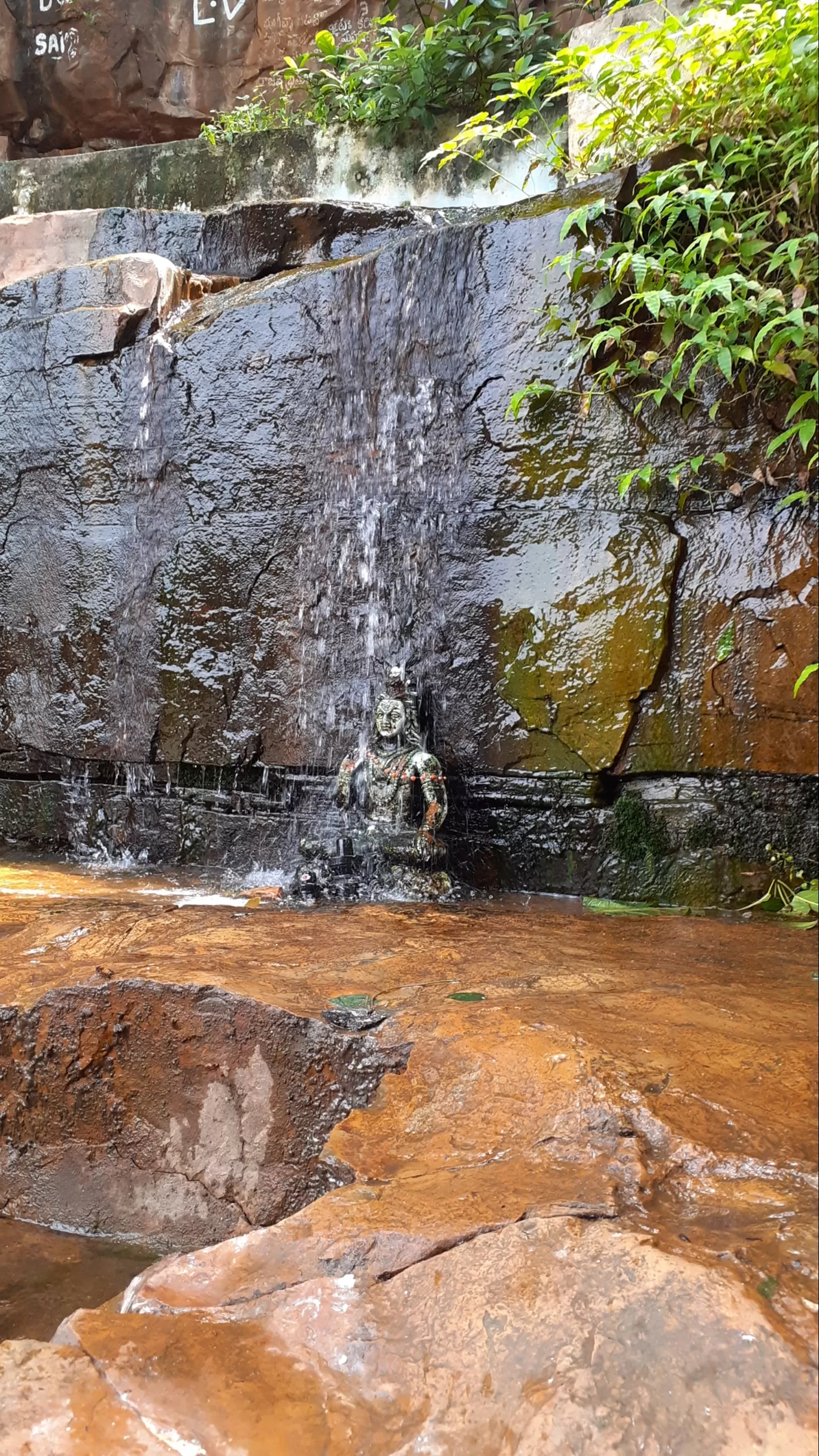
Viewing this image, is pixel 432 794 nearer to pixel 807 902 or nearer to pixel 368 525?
pixel 368 525

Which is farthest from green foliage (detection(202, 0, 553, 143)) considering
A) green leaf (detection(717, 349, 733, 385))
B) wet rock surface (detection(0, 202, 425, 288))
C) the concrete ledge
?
green leaf (detection(717, 349, 733, 385))

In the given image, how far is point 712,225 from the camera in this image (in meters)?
4.54

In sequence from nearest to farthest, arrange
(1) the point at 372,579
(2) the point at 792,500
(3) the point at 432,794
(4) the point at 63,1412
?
(4) the point at 63,1412
(2) the point at 792,500
(3) the point at 432,794
(1) the point at 372,579

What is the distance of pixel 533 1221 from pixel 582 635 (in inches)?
138

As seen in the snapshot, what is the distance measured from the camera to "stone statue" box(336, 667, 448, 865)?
5000 millimetres

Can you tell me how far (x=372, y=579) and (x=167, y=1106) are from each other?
134 inches

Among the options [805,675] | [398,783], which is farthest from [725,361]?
[398,783]

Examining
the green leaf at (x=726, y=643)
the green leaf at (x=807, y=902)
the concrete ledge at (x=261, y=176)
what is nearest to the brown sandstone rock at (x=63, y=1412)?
the green leaf at (x=807, y=902)

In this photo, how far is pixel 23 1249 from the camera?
115 inches

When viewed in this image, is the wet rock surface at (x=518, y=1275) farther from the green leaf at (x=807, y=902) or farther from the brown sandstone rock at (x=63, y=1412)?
the green leaf at (x=807, y=902)

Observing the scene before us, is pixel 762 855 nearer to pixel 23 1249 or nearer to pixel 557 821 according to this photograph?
pixel 557 821

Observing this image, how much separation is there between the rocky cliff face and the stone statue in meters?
9.23

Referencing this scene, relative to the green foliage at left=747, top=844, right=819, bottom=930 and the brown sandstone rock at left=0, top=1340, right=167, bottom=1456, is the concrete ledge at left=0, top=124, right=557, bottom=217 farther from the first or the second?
the brown sandstone rock at left=0, top=1340, right=167, bottom=1456

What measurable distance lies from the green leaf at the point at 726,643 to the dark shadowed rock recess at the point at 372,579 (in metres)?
0.03
